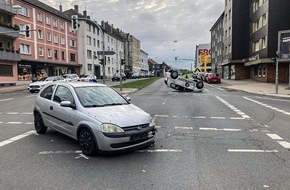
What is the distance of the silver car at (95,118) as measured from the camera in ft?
18.5

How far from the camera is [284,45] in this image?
84.6ft

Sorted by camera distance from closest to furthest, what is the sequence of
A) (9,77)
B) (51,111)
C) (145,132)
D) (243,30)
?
1. (145,132)
2. (51,111)
3. (9,77)
4. (243,30)

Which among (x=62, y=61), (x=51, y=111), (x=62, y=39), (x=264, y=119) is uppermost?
(x=62, y=39)

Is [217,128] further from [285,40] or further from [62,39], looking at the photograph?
[62,39]

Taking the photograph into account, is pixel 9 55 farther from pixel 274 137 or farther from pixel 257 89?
pixel 274 137

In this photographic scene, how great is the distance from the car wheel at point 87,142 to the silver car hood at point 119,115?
0.38m

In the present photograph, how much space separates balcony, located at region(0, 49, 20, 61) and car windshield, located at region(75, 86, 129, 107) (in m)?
32.3

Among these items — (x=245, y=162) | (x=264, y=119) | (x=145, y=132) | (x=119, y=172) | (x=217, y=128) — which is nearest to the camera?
(x=119, y=172)

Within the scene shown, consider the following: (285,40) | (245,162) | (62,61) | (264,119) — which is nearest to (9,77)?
(62,61)

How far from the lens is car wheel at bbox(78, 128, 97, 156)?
5.79 metres

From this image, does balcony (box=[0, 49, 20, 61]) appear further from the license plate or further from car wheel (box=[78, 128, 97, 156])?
the license plate

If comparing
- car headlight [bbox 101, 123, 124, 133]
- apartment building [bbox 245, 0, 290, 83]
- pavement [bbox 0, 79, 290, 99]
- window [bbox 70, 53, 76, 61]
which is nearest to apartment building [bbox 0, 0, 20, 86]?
pavement [bbox 0, 79, 290, 99]

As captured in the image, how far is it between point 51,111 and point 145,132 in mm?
2740

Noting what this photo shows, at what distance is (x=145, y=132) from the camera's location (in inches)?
235
